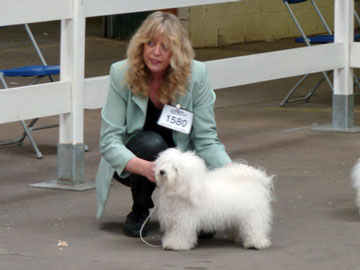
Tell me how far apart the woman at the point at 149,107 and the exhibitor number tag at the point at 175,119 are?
0.02 m

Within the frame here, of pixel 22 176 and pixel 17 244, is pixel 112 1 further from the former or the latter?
pixel 17 244

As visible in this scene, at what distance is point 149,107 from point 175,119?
18 centimetres

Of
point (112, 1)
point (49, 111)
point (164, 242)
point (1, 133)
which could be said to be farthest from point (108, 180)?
point (1, 133)

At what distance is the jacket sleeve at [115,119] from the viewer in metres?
5.08

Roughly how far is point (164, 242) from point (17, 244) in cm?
75

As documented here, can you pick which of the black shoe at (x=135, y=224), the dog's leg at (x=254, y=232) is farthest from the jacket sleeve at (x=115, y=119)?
the dog's leg at (x=254, y=232)

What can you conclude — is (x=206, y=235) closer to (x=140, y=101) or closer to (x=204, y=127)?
(x=204, y=127)

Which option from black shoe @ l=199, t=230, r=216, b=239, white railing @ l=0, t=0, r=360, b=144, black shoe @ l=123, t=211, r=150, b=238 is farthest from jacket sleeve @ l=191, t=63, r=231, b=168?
white railing @ l=0, t=0, r=360, b=144

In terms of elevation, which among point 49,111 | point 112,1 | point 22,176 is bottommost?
point 22,176

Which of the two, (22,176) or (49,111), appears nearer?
(49,111)

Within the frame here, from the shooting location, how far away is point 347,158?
7477 mm

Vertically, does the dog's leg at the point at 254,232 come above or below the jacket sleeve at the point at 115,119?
below

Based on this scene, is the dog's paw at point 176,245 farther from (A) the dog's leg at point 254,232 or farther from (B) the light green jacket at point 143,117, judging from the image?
(B) the light green jacket at point 143,117

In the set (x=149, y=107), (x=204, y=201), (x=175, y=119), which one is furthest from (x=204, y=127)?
(x=204, y=201)
